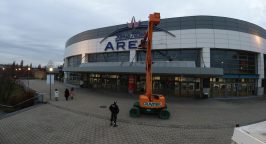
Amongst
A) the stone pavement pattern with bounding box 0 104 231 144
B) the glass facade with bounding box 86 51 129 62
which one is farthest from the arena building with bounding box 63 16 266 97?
the stone pavement pattern with bounding box 0 104 231 144

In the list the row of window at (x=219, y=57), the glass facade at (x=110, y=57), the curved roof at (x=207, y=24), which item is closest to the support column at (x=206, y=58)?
the row of window at (x=219, y=57)

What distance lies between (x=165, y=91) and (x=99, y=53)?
15.3 m

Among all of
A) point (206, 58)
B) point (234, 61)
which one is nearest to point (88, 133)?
point (206, 58)

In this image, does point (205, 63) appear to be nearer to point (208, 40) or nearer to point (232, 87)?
point (208, 40)

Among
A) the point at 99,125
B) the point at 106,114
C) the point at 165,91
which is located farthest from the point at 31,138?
the point at 165,91

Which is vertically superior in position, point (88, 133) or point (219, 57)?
point (219, 57)

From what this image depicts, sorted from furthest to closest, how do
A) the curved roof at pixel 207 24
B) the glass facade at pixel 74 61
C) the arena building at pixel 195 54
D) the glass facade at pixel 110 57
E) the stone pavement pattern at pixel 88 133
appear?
the glass facade at pixel 74 61
the glass facade at pixel 110 57
the curved roof at pixel 207 24
the arena building at pixel 195 54
the stone pavement pattern at pixel 88 133

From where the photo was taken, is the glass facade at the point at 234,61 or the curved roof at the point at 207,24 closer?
the curved roof at the point at 207,24

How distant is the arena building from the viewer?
25.8m

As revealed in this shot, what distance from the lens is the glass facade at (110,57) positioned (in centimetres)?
3212

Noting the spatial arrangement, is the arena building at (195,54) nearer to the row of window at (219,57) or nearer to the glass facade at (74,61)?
the row of window at (219,57)

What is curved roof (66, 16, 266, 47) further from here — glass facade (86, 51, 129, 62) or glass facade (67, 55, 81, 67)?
glass facade (67, 55, 81, 67)

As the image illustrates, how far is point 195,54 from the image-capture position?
2677 cm

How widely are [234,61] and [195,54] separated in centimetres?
649
